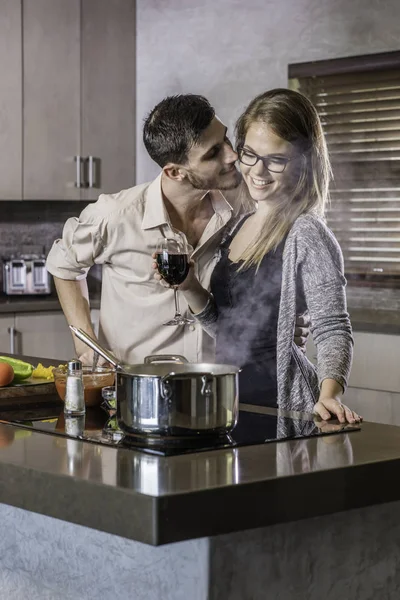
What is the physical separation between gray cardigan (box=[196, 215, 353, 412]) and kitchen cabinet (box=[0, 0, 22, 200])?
220cm

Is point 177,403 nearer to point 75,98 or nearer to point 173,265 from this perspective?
point 173,265

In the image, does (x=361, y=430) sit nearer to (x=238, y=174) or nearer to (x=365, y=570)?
(x=365, y=570)

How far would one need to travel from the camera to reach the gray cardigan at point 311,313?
2.09 metres

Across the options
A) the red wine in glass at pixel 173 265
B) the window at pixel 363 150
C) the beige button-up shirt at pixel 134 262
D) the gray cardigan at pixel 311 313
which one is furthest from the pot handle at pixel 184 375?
the window at pixel 363 150

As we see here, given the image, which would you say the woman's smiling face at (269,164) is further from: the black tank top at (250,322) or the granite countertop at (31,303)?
the granite countertop at (31,303)

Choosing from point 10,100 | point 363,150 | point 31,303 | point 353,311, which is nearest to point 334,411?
point 353,311

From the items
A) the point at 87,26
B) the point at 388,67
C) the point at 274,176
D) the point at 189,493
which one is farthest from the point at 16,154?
the point at 189,493

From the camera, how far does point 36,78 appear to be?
4598 millimetres

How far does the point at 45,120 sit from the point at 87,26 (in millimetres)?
500

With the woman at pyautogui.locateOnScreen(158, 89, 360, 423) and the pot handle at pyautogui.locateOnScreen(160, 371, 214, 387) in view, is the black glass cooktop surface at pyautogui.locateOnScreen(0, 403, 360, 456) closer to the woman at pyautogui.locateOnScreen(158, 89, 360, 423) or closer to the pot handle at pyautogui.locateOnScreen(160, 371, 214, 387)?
the pot handle at pyautogui.locateOnScreen(160, 371, 214, 387)

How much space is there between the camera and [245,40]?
4.29 m

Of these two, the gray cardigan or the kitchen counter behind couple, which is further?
the kitchen counter behind couple

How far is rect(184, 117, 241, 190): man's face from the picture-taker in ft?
9.61

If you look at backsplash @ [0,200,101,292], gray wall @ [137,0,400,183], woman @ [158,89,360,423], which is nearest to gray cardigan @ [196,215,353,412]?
woman @ [158,89,360,423]
